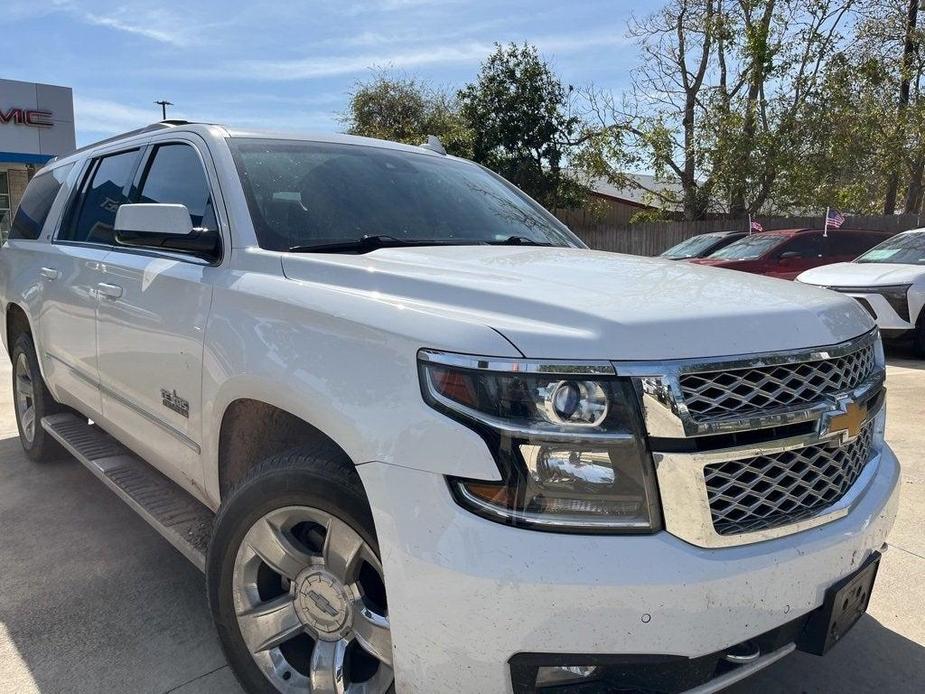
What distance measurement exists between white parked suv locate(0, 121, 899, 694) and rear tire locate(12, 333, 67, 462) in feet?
7.28

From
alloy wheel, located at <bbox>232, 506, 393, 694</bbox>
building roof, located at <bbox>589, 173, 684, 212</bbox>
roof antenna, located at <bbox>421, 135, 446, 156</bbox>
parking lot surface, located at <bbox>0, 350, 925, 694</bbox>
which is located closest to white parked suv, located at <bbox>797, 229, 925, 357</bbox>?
parking lot surface, located at <bbox>0, 350, 925, 694</bbox>

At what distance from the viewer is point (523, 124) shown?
21.3 m

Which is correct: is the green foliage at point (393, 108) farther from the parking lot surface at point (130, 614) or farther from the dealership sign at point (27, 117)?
the parking lot surface at point (130, 614)

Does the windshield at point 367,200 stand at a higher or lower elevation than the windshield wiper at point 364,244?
higher

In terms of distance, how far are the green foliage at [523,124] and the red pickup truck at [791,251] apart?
9.59 m

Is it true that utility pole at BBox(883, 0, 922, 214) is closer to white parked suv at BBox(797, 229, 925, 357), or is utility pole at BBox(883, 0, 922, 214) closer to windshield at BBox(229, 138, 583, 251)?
white parked suv at BBox(797, 229, 925, 357)

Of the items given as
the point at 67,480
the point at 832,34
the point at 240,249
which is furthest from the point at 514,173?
the point at 240,249

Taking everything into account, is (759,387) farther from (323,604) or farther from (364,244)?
(364,244)

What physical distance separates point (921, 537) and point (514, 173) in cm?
1874

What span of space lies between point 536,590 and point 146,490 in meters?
2.23

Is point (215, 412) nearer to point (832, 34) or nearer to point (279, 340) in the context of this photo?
point (279, 340)

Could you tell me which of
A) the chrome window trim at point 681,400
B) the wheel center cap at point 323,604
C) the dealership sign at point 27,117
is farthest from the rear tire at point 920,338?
the dealership sign at point 27,117

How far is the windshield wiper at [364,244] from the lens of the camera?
263cm

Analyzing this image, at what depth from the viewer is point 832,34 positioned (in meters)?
19.1
